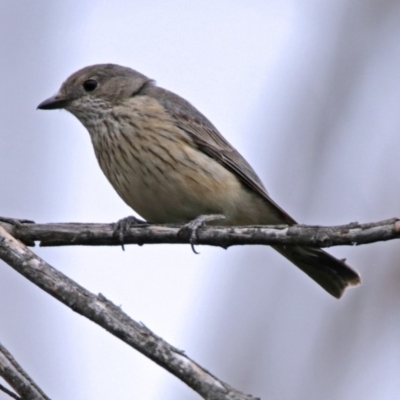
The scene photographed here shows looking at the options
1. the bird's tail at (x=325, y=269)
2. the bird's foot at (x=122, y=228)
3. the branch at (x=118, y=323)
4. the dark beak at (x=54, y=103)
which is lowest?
the branch at (x=118, y=323)

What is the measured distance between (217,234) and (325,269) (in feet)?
6.00

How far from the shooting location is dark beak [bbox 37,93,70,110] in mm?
7562

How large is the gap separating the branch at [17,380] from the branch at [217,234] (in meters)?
1.56

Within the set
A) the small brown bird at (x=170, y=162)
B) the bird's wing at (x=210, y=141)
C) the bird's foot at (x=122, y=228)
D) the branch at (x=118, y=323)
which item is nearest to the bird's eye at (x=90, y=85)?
the small brown bird at (x=170, y=162)

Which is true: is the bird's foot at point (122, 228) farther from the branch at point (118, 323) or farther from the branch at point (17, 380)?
the branch at point (17, 380)

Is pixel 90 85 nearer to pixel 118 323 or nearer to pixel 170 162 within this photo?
pixel 170 162

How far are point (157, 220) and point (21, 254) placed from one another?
2653mm

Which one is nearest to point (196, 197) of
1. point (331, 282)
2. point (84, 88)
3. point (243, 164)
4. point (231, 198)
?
point (231, 198)

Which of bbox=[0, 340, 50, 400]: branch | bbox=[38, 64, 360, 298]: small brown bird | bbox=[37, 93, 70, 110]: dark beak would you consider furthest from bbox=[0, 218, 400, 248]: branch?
bbox=[37, 93, 70, 110]: dark beak

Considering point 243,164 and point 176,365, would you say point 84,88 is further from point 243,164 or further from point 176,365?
point 176,365

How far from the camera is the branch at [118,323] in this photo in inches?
139

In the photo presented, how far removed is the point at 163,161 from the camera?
671 cm

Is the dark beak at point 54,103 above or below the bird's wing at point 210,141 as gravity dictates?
below

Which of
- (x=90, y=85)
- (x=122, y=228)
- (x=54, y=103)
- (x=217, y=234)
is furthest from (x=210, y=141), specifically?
(x=217, y=234)
